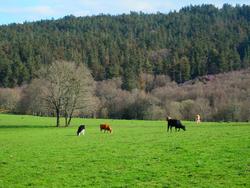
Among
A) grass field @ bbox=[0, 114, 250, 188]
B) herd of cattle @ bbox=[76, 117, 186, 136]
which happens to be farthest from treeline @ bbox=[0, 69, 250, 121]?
grass field @ bbox=[0, 114, 250, 188]

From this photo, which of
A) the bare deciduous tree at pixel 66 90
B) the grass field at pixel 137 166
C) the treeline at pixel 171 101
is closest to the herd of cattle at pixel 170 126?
the grass field at pixel 137 166

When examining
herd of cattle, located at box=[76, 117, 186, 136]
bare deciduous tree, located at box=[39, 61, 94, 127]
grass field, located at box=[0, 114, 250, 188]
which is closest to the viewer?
grass field, located at box=[0, 114, 250, 188]

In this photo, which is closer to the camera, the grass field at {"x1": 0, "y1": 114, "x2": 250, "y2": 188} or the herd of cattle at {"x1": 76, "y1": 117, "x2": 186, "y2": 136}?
the grass field at {"x1": 0, "y1": 114, "x2": 250, "y2": 188}

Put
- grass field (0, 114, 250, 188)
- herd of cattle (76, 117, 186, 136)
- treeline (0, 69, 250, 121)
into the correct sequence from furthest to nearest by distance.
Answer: treeline (0, 69, 250, 121), herd of cattle (76, 117, 186, 136), grass field (0, 114, 250, 188)

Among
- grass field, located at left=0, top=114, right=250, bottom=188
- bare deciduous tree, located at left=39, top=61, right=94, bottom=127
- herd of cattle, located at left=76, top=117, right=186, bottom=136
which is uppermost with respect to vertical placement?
bare deciduous tree, located at left=39, top=61, right=94, bottom=127

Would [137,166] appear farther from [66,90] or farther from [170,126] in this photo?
[66,90]

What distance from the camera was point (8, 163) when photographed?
25469 millimetres

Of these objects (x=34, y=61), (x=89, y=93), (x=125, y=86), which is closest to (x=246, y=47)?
(x=125, y=86)

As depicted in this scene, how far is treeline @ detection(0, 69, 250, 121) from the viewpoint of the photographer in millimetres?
110569

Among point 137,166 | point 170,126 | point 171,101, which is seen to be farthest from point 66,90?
point 137,166

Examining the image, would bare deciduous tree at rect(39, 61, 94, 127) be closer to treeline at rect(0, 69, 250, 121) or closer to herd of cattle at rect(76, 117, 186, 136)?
treeline at rect(0, 69, 250, 121)

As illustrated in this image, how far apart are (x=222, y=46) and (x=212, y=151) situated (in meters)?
172

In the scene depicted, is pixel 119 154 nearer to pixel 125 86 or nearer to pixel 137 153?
pixel 137 153

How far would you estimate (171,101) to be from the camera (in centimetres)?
12381
